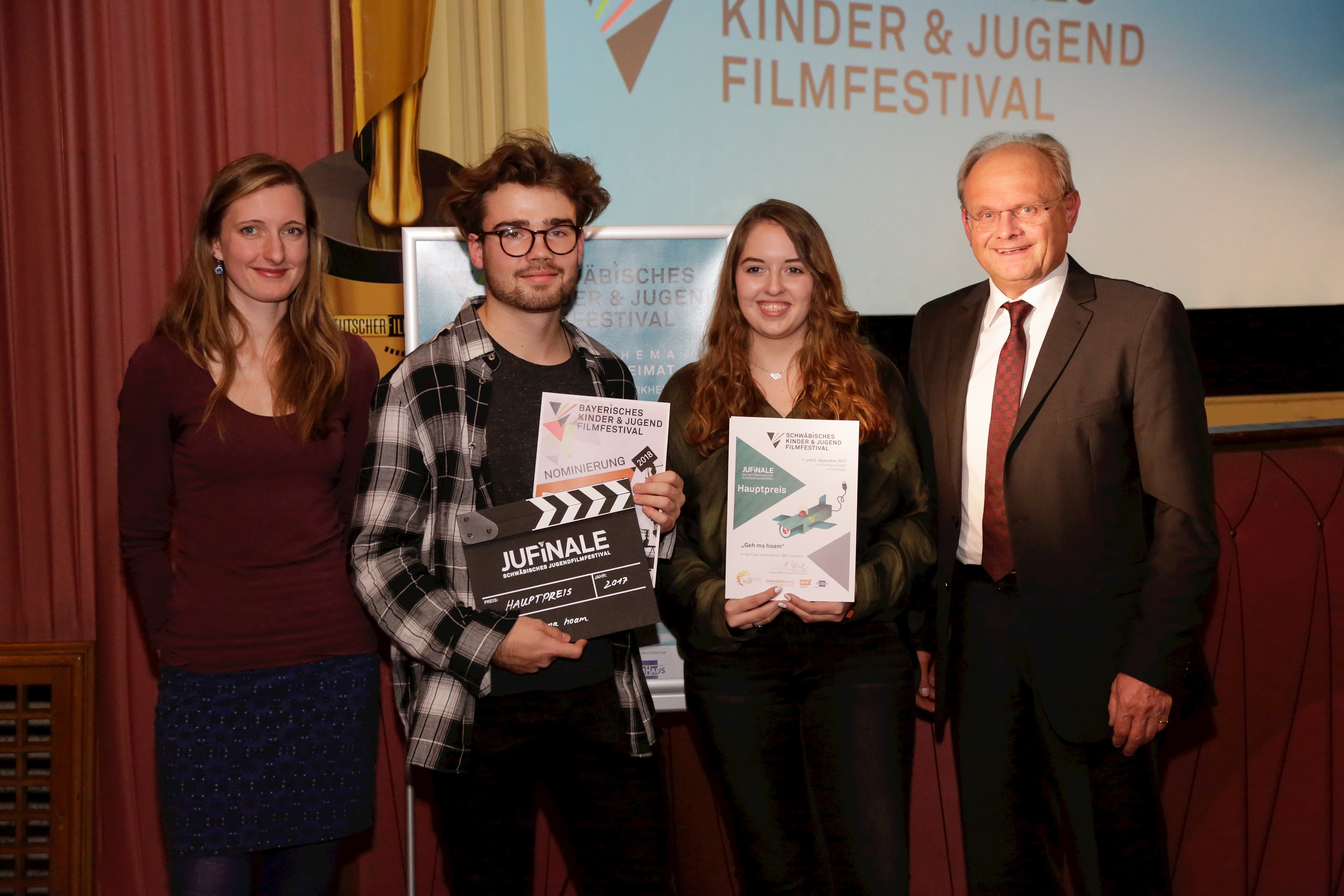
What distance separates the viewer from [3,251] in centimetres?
266

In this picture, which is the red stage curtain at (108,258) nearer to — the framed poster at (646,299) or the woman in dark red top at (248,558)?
the framed poster at (646,299)

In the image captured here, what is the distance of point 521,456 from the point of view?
75.6 inches

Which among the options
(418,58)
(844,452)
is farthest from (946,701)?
(418,58)

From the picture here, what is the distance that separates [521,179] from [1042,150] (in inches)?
47.5

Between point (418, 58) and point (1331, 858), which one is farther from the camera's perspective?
point (1331, 858)

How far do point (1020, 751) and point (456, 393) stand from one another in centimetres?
151

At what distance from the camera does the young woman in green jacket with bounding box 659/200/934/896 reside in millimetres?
1910

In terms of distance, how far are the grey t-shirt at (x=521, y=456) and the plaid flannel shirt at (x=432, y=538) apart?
0.03 metres

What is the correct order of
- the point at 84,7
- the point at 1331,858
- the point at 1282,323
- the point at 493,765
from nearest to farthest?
the point at 493,765, the point at 84,7, the point at 1331,858, the point at 1282,323

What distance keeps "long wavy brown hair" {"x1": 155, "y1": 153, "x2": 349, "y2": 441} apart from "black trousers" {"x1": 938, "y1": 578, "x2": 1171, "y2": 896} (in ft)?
5.12

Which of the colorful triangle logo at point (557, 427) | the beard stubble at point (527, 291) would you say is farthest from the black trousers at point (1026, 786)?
the beard stubble at point (527, 291)

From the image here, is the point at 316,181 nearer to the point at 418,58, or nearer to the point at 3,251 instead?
the point at 418,58

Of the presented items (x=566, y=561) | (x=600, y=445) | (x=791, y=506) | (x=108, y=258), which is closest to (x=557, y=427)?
(x=600, y=445)

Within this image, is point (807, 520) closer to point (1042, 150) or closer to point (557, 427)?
point (557, 427)
